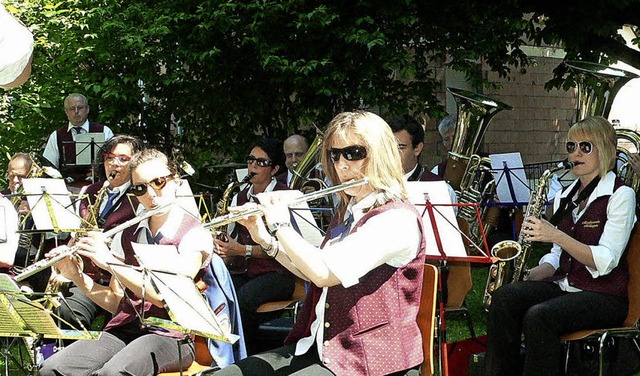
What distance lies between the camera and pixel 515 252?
15.5 ft

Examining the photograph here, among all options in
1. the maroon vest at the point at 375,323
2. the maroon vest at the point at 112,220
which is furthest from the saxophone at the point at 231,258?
the maroon vest at the point at 375,323

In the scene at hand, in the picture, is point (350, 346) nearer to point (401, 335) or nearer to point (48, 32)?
point (401, 335)

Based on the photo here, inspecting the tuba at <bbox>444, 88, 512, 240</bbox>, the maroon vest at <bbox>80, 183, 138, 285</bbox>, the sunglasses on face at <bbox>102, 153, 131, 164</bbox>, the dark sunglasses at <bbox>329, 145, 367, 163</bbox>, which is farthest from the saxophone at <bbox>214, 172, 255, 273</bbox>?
the dark sunglasses at <bbox>329, 145, 367, 163</bbox>

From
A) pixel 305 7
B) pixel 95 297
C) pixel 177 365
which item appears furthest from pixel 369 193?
pixel 305 7

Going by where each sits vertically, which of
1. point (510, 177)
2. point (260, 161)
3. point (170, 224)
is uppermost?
point (170, 224)

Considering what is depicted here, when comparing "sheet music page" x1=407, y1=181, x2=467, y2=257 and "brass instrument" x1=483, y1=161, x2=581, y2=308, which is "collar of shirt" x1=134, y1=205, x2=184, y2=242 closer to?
"sheet music page" x1=407, y1=181, x2=467, y2=257

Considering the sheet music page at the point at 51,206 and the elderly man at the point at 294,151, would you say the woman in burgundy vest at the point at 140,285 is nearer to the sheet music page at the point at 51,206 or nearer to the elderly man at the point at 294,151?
the sheet music page at the point at 51,206

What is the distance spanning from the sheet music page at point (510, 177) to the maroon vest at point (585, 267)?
2469 millimetres

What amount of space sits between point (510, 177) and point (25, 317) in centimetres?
442

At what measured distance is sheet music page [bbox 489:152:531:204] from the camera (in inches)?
279

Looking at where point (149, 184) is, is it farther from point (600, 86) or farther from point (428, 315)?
point (600, 86)

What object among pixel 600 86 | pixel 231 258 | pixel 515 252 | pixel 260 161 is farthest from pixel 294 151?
pixel 515 252

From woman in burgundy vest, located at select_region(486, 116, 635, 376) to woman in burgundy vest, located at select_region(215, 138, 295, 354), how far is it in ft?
4.57

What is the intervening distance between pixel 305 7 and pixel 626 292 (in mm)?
4729
